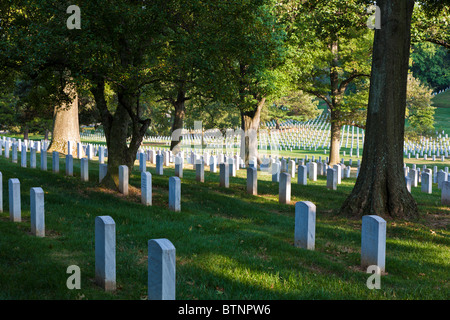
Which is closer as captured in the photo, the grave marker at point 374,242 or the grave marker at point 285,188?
the grave marker at point 374,242

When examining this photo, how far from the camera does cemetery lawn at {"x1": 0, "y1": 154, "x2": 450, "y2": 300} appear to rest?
5273 mm

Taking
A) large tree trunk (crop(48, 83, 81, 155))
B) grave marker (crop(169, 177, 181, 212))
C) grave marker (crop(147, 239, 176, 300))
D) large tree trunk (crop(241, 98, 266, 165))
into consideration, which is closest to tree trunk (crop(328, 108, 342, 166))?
large tree trunk (crop(241, 98, 266, 165))

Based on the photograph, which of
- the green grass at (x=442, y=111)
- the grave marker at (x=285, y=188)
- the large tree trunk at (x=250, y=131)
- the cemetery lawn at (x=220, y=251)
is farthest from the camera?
the green grass at (x=442, y=111)

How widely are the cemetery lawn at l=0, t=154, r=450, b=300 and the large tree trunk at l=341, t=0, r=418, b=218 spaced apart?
0.59m

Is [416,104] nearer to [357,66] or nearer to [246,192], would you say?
[357,66]

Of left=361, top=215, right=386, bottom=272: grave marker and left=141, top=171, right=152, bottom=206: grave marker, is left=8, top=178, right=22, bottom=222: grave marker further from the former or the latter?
left=361, top=215, right=386, bottom=272: grave marker

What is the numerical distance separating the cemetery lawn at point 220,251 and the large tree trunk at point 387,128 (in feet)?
1.93

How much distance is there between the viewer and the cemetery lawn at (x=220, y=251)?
17.3 feet

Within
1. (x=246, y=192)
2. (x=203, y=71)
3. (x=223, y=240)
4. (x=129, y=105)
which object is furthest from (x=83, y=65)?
(x=246, y=192)

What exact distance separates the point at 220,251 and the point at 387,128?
5238 millimetres

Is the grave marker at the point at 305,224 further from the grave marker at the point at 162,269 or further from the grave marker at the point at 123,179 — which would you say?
the grave marker at the point at 123,179

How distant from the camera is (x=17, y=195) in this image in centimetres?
819

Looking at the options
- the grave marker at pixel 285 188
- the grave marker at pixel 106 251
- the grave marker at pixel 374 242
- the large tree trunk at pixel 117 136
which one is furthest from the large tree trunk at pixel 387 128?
the grave marker at pixel 106 251

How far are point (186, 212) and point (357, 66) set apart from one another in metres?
19.5
